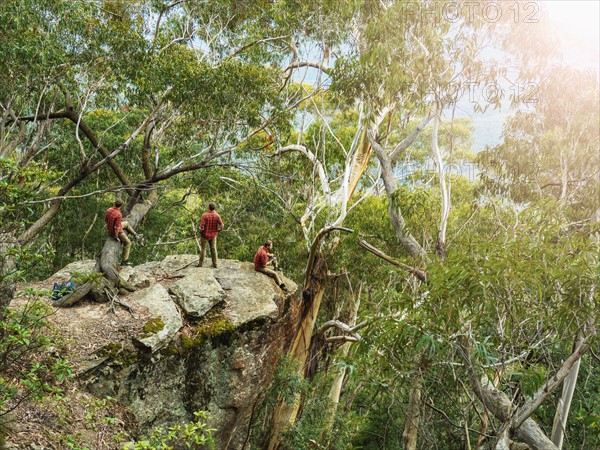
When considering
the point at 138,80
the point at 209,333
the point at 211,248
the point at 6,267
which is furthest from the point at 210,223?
the point at 6,267

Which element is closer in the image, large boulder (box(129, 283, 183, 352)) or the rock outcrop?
the rock outcrop

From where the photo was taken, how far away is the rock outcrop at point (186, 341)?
8656 millimetres

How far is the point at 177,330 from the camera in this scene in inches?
374

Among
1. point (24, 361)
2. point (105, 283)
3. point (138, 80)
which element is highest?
point (138, 80)

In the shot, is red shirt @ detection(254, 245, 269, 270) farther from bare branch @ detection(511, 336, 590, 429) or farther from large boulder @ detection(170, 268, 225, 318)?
bare branch @ detection(511, 336, 590, 429)

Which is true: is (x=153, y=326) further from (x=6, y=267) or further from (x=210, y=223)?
(x=6, y=267)

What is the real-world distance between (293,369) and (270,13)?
9.10 m

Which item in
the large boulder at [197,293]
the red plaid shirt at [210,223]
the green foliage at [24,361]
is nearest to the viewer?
the green foliage at [24,361]

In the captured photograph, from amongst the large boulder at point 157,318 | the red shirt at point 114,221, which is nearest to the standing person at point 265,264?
the large boulder at point 157,318

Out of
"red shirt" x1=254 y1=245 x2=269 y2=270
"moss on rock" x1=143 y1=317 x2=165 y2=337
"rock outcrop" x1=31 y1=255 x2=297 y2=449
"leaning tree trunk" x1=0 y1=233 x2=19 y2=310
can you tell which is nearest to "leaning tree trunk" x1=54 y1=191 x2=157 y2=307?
"rock outcrop" x1=31 y1=255 x2=297 y2=449

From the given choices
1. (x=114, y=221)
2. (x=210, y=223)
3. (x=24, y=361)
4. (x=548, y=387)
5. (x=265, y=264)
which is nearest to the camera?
(x=548, y=387)

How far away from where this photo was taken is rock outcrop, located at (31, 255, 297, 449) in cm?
866

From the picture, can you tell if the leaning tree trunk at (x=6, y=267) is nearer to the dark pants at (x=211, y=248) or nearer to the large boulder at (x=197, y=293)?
the large boulder at (x=197, y=293)

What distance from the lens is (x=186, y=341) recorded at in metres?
9.55
